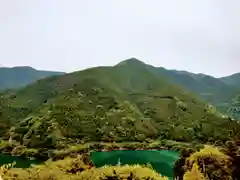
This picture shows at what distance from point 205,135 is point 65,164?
126805mm

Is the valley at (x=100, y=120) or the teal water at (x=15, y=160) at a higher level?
the valley at (x=100, y=120)

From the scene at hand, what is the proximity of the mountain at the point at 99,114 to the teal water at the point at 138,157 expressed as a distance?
18.1m

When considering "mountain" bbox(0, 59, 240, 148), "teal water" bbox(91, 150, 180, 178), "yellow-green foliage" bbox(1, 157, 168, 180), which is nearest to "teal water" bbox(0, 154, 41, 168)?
"teal water" bbox(91, 150, 180, 178)

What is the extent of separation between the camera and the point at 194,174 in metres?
19.6

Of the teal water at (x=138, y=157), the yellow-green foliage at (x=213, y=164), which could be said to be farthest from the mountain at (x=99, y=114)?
the yellow-green foliage at (x=213, y=164)

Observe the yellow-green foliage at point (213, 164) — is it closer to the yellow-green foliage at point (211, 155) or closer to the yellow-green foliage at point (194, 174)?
the yellow-green foliage at point (211, 155)

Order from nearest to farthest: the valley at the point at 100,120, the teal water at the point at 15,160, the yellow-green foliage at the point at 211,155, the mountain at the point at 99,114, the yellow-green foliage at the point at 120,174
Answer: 1. the yellow-green foliage at the point at 120,174
2. the yellow-green foliage at the point at 211,155
3. the teal water at the point at 15,160
4. the valley at the point at 100,120
5. the mountain at the point at 99,114

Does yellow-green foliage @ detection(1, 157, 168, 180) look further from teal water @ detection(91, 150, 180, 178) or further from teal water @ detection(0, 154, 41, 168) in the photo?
teal water @ detection(0, 154, 41, 168)

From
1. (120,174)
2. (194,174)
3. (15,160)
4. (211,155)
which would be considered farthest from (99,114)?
(120,174)

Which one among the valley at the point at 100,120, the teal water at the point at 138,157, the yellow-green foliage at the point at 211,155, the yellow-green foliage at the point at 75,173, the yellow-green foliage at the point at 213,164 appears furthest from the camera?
the valley at the point at 100,120

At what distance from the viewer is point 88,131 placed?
5276 inches

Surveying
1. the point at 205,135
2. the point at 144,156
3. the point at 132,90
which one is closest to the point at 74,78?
the point at 132,90

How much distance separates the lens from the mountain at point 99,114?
131750mm

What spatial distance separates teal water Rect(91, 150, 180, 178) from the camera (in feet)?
289
